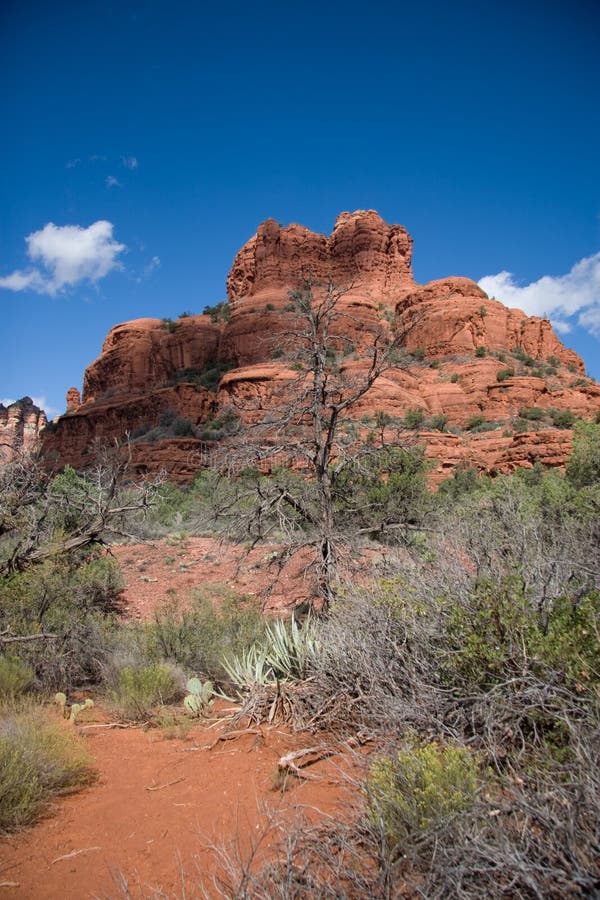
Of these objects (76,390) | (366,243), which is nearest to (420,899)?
(366,243)

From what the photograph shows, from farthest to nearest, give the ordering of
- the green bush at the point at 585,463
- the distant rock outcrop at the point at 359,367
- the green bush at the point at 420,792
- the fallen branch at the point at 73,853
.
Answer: the distant rock outcrop at the point at 359,367, the green bush at the point at 585,463, the fallen branch at the point at 73,853, the green bush at the point at 420,792

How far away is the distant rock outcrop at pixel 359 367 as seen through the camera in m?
33.2

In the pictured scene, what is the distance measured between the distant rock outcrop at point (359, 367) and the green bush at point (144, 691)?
12.7m

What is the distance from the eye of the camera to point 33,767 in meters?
3.29

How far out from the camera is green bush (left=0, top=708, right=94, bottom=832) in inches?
119

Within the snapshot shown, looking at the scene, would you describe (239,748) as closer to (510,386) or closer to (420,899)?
(420,899)

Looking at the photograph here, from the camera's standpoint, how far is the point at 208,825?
2.91m

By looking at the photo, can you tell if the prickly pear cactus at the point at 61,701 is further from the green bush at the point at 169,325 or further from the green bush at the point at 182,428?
the green bush at the point at 169,325

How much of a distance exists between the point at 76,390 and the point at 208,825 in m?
76.9

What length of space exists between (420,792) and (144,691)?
403cm

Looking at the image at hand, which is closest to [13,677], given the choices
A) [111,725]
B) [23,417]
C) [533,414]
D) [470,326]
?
[111,725]

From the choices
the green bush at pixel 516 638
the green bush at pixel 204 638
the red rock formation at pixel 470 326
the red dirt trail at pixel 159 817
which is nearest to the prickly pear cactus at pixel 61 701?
the red dirt trail at pixel 159 817

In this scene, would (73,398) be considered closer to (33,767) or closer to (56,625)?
(56,625)

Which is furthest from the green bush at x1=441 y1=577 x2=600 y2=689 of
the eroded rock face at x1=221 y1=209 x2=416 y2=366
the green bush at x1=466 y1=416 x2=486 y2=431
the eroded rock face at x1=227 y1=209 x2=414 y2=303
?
the eroded rock face at x1=227 y1=209 x2=414 y2=303
